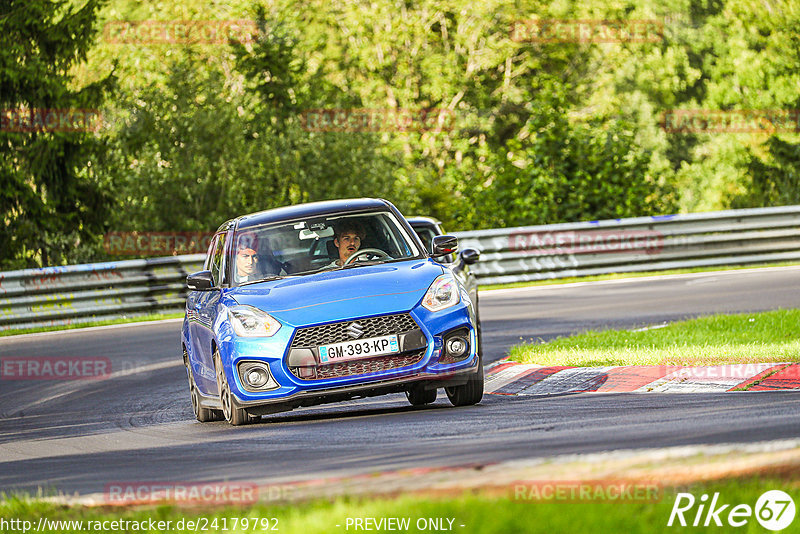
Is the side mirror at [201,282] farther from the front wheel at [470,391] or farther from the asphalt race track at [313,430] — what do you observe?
the front wheel at [470,391]

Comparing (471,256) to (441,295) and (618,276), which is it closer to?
(441,295)

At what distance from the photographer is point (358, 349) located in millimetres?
9242

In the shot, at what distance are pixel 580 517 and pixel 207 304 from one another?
20.0ft

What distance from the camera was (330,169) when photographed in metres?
30.2

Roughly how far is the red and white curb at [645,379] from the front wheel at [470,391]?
3.24ft

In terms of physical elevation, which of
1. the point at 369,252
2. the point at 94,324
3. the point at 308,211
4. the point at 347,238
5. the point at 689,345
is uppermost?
the point at 308,211

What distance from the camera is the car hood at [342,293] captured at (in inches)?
367

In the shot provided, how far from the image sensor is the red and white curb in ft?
32.6

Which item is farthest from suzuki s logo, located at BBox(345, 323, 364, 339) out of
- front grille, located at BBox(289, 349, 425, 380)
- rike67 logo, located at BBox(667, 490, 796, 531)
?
rike67 logo, located at BBox(667, 490, 796, 531)

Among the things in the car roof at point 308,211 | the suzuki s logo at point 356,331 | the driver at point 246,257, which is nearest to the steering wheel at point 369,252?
the car roof at point 308,211

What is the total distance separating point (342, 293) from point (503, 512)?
4.58 metres

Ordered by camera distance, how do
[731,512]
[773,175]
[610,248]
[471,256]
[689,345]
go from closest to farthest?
1. [731,512]
2. [689,345]
3. [471,256]
4. [610,248]
5. [773,175]

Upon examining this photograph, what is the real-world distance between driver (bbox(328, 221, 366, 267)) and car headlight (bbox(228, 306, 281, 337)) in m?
1.03

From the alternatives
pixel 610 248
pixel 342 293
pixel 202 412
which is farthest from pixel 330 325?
pixel 610 248
